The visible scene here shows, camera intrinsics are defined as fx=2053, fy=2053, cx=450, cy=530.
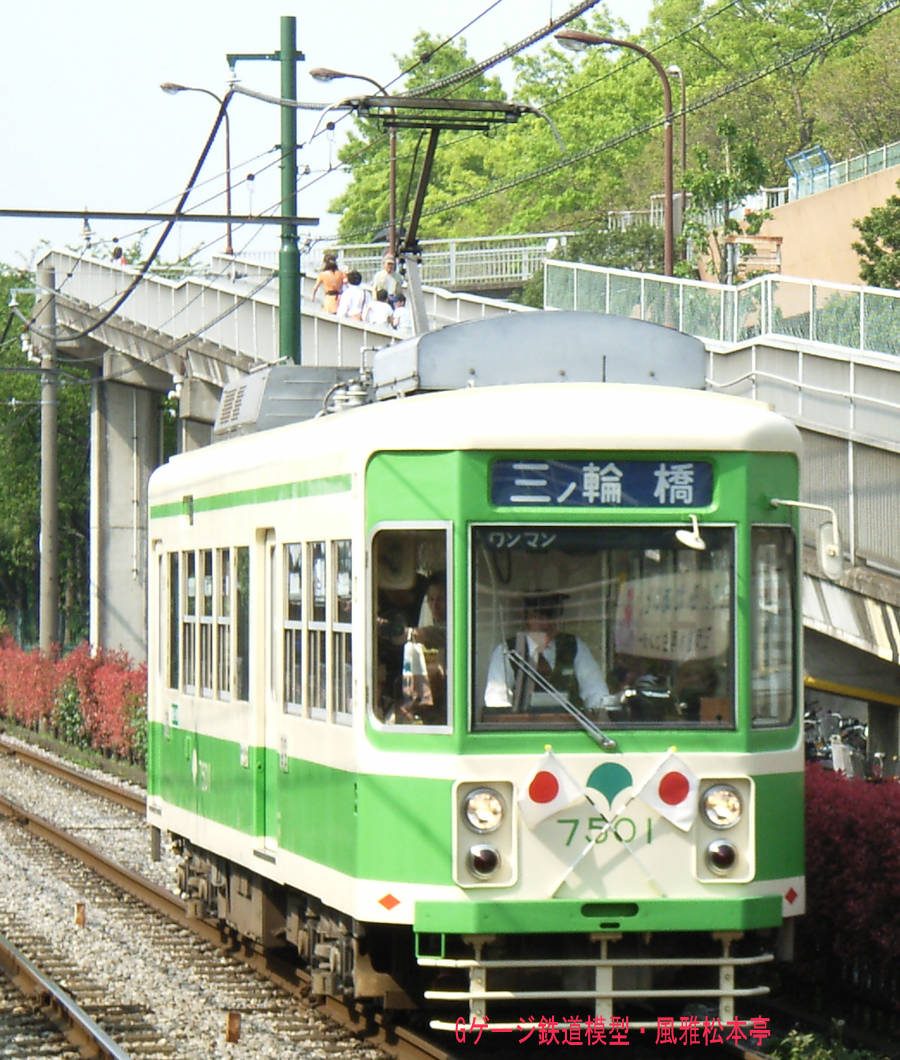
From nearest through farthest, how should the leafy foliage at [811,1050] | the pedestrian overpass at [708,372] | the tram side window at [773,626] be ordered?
the tram side window at [773,626], the leafy foliage at [811,1050], the pedestrian overpass at [708,372]

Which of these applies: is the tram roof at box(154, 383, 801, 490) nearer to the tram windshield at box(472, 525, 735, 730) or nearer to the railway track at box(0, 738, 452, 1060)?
the tram windshield at box(472, 525, 735, 730)

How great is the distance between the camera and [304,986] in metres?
10.8

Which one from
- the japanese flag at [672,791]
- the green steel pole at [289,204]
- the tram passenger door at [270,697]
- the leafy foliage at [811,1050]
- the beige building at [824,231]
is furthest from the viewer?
the beige building at [824,231]

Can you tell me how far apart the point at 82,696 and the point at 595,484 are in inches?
833

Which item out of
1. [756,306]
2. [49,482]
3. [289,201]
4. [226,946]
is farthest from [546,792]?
[49,482]

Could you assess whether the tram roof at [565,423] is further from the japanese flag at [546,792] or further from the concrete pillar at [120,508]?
the concrete pillar at [120,508]

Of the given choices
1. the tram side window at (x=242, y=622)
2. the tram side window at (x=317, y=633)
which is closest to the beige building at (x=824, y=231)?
the tram side window at (x=242, y=622)

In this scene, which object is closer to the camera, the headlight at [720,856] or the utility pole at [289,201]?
the headlight at [720,856]

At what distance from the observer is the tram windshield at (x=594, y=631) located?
835cm

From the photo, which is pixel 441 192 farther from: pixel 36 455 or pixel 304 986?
pixel 304 986

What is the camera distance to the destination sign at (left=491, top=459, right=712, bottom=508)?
8.41 m

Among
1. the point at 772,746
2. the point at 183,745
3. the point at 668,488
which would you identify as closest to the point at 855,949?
the point at 772,746

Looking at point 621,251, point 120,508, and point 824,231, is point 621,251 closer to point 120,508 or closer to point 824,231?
point 824,231

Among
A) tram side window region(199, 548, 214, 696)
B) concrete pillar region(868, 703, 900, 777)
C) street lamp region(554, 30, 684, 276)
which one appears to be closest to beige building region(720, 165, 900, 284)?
street lamp region(554, 30, 684, 276)
